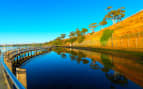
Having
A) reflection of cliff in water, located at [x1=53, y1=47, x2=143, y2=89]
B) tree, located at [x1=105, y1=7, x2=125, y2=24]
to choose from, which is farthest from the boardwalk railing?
tree, located at [x1=105, y1=7, x2=125, y2=24]

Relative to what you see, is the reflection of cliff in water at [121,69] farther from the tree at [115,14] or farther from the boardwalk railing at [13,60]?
the tree at [115,14]

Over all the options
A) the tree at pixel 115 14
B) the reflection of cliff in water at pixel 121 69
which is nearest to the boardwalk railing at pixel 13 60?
the reflection of cliff in water at pixel 121 69

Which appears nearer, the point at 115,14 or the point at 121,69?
the point at 121,69

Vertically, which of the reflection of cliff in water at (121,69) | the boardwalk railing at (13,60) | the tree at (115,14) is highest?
the tree at (115,14)

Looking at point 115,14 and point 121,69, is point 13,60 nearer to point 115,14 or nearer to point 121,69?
point 121,69

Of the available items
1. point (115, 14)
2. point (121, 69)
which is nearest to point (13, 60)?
point (121, 69)

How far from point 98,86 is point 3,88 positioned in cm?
589

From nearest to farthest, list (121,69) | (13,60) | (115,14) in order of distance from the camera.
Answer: (121,69), (13,60), (115,14)

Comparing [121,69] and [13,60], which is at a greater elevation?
[13,60]

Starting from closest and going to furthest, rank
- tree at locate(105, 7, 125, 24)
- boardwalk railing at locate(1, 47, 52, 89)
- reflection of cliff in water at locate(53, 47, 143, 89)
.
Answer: boardwalk railing at locate(1, 47, 52, 89)
reflection of cliff in water at locate(53, 47, 143, 89)
tree at locate(105, 7, 125, 24)

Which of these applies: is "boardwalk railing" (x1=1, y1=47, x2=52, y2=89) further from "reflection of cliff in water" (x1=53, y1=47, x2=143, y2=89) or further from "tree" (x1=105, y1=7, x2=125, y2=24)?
"tree" (x1=105, y1=7, x2=125, y2=24)

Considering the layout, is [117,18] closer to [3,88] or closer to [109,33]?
[109,33]

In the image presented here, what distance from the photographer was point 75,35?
97625 mm

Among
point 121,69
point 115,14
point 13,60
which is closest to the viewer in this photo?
point 121,69
